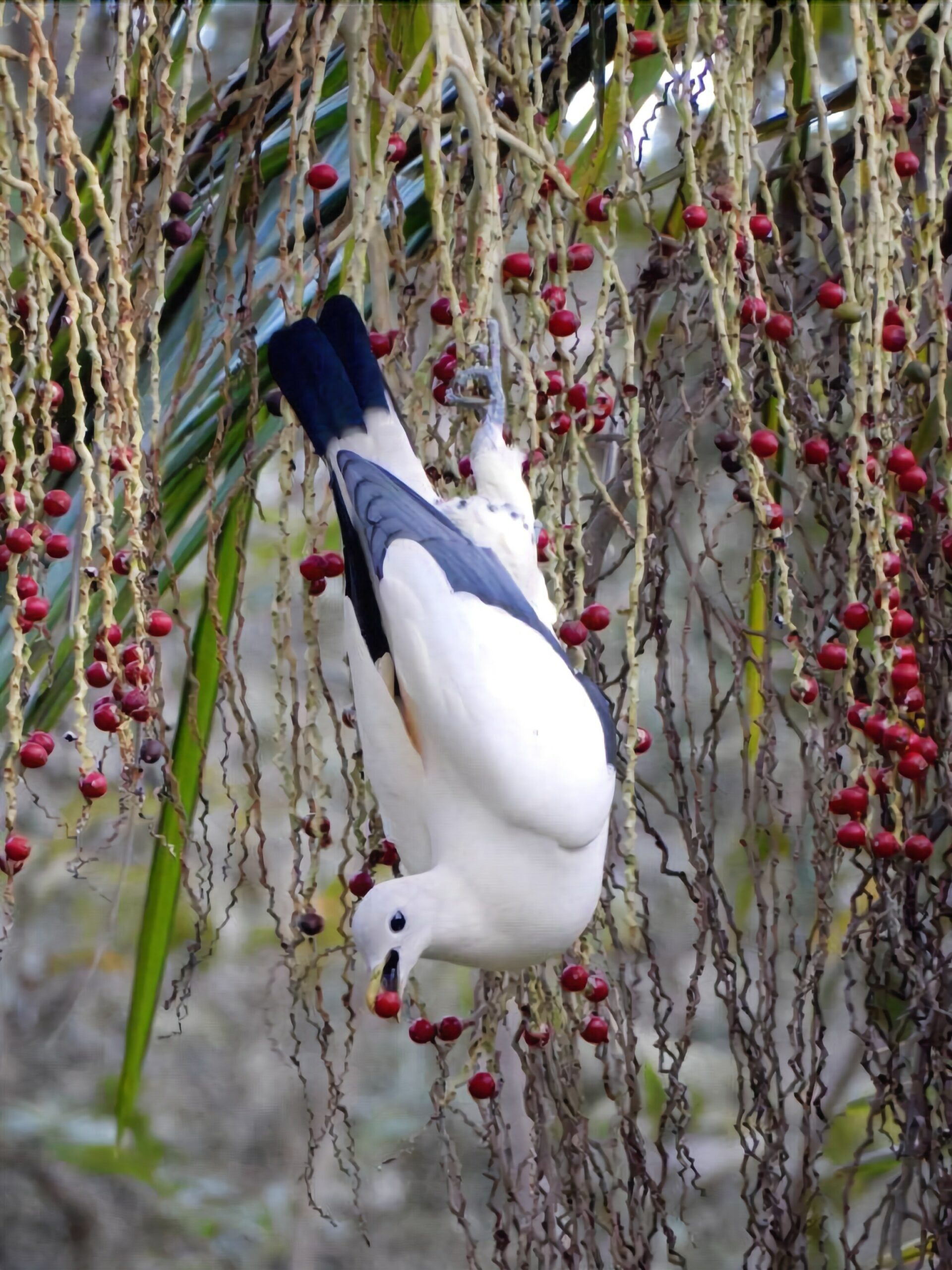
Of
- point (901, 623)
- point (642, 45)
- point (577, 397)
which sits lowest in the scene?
point (901, 623)

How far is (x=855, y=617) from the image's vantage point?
1047 millimetres

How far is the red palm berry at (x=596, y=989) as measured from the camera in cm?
107

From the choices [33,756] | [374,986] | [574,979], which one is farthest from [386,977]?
[33,756]

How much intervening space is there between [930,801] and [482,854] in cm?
47

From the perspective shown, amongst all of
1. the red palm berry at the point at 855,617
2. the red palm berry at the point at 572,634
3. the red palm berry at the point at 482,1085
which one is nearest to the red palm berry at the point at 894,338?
the red palm berry at the point at 855,617

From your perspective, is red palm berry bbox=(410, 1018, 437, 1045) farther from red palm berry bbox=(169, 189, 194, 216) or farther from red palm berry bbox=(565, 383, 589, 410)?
red palm berry bbox=(169, 189, 194, 216)

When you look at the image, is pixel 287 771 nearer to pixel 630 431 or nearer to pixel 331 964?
pixel 630 431

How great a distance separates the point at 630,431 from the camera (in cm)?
101

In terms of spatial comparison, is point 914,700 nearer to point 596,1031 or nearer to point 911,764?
point 911,764

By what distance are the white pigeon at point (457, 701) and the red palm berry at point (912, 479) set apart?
296mm

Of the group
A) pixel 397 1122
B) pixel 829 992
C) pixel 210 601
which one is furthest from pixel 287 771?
pixel 397 1122

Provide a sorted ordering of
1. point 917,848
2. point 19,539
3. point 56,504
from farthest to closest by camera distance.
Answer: point 917,848
point 56,504
point 19,539

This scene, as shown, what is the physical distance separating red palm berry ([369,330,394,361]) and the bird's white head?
1.30 feet

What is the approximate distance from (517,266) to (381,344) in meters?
0.12
